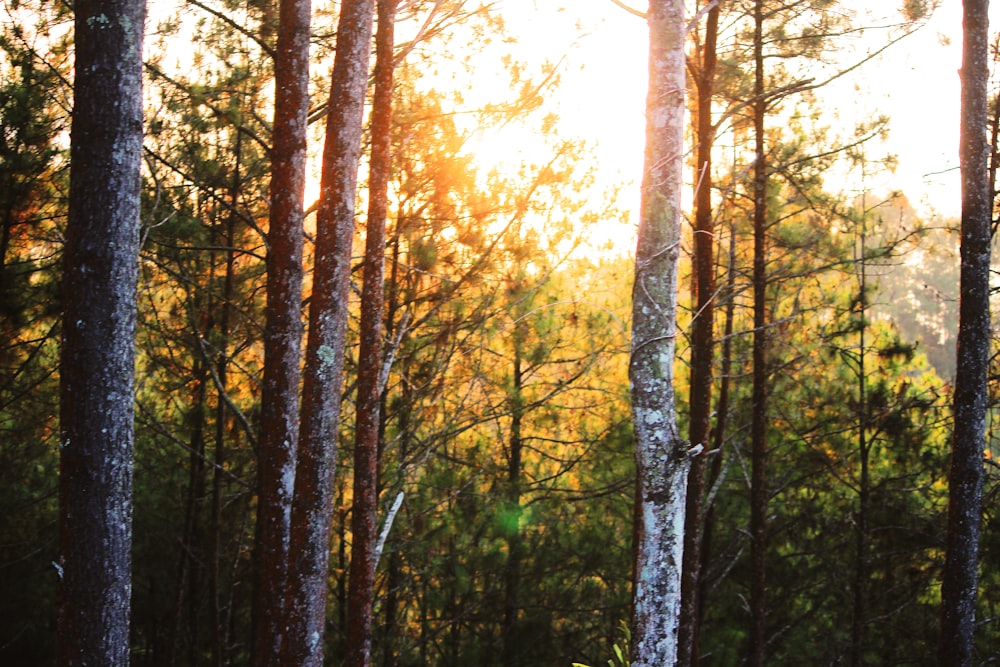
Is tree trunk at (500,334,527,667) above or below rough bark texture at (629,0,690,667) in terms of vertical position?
below

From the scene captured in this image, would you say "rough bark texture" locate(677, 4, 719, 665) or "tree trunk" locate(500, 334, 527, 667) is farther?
"tree trunk" locate(500, 334, 527, 667)

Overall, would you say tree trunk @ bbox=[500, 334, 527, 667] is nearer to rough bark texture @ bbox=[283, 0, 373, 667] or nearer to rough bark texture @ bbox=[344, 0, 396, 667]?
rough bark texture @ bbox=[344, 0, 396, 667]

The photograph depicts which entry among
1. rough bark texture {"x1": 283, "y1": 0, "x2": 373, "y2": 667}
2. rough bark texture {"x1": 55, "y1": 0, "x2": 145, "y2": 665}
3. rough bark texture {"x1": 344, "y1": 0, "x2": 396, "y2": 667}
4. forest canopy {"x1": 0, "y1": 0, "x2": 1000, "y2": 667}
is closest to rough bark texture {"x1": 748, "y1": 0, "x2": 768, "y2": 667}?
forest canopy {"x1": 0, "y1": 0, "x2": 1000, "y2": 667}

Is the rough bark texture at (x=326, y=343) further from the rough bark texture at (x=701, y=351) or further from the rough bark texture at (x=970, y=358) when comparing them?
the rough bark texture at (x=970, y=358)

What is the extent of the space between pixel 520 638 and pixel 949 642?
6516 millimetres

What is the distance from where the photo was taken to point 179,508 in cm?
1210

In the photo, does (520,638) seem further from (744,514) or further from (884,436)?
(884,436)

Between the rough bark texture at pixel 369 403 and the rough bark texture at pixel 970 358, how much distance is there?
462cm

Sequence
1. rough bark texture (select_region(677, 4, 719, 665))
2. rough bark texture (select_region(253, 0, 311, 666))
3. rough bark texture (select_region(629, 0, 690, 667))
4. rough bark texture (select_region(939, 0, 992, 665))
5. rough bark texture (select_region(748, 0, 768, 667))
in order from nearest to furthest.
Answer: rough bark texture (select_region(629, 0, 690, 667)) < rough bark texture (select_region(253, 0, 311, 666)) < rough bark texture (select_region(939, 0, 992, 665)) < rough bark texture (select_region(677, 4, 719, 665)) < rough bark texture (select_region(748, 0, 768, 667))

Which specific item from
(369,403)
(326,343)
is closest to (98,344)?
(326,343)

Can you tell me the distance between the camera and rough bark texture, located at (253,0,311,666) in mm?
5449

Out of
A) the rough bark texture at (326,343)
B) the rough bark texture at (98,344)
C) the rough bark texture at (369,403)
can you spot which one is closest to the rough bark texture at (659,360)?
the rough bark texture at (326,343)

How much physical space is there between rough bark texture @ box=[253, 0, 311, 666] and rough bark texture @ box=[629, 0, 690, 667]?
245 centimetres

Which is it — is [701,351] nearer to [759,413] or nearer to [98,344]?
[759,413]
